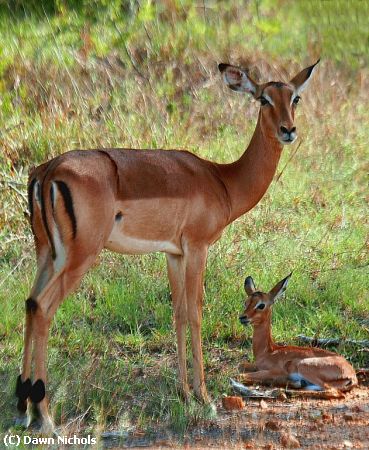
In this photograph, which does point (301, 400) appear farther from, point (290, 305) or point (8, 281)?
point (8, 281)

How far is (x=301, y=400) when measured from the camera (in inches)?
239

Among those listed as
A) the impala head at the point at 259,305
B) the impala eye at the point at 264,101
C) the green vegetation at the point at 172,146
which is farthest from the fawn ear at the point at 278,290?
the impala eye at the point at 264,101

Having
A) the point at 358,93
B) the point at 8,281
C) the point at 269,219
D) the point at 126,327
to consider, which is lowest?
the point at 126,327

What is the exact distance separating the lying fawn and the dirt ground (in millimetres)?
133

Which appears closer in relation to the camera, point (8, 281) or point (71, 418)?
point (71, 418)

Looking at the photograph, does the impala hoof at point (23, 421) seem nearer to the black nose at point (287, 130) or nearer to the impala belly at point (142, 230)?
the impala belly at point (142, 230)

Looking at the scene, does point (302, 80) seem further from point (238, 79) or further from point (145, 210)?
point (145, 210)

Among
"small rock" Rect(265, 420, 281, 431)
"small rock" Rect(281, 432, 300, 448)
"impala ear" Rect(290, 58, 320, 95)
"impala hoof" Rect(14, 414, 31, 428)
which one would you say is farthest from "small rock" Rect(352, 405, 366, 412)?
"impala ear" Rect(290, 58, 320, 95)

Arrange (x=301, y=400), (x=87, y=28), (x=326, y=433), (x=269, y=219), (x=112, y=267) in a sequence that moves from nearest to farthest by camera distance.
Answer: (x=326, y=433)
(x=301, y=400)
(x=112, y=267)
(x=269, y=219)
(x=87, y=28)

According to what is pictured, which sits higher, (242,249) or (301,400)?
(242,249)

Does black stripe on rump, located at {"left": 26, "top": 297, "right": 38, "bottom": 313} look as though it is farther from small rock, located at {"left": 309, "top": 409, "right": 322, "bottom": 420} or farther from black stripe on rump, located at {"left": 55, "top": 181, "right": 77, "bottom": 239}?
small rock, located at {"left": 309, "top": 409, "right": 322, "bottom": 420}

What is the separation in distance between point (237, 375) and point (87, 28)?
21.5 feet

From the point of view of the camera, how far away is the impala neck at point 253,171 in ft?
21.3

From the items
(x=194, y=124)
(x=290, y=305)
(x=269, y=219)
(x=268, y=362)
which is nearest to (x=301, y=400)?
(x=268, y=362)
